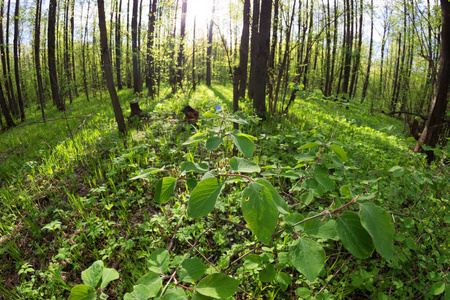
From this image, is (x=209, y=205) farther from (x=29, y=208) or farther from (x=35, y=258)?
(x=29, y=208)

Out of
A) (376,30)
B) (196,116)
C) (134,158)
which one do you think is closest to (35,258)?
(134,158)

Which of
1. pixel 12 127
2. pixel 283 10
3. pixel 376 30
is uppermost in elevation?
pixel 376 30

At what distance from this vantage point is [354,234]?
0.54 m

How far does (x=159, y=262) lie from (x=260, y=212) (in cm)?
41

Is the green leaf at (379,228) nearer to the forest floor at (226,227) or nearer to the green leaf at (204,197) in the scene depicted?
the forest floor at (226,227)

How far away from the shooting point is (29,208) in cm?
281

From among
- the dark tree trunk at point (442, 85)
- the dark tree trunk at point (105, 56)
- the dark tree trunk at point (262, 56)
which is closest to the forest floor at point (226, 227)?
the dark tree trunk at point (442, 85)

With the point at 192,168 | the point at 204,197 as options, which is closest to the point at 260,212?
the point at 204,197

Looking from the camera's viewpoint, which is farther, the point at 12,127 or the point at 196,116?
the point at 12,127

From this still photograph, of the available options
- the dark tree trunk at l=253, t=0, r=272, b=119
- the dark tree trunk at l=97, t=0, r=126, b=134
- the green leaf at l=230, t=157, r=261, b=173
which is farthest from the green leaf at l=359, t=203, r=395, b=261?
the dark tree trunk at l=97, t=0, r=126, b=134

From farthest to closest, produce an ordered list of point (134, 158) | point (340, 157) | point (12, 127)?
point (12, 127) → point (134, 158) → point (340, 157)

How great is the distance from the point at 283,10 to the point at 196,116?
134 inches

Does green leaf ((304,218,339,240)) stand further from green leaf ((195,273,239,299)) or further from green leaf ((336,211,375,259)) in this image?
green leaf ((195,273,239,299))

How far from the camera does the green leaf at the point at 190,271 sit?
2.20 ft
